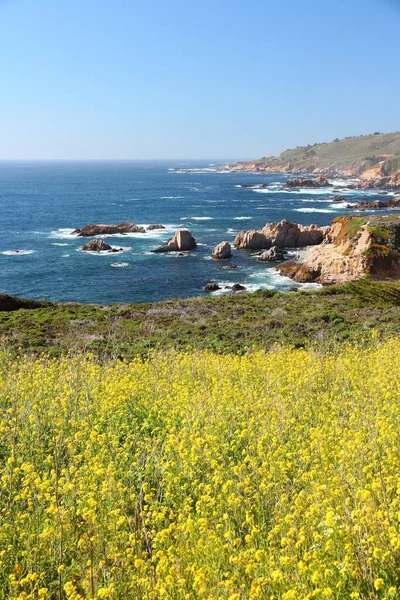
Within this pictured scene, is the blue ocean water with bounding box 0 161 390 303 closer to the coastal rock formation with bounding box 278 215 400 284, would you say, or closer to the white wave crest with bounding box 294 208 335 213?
the white wave crest with bounding box 294 208 335 213

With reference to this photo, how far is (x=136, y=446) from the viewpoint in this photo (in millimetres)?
6926

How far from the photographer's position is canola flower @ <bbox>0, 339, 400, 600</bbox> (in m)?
3.71

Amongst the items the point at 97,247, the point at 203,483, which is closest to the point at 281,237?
the point at 97,247

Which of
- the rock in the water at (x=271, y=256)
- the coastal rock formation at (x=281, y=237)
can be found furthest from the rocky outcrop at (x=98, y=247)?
the rock in the water at (x=271, y=256)

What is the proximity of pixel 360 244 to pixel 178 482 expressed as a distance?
1610 inches

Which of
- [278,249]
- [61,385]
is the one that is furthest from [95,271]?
[61,385]

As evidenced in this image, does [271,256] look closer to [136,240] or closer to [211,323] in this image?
[136,240]

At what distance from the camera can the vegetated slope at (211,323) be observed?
62.1 feet

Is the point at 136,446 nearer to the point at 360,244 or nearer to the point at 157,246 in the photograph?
the point at 360,244

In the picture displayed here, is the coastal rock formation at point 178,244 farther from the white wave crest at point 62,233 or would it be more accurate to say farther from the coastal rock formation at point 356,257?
the white wave crest at point 62,233

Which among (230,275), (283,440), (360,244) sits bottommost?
(230,275)

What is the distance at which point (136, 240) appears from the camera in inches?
2500

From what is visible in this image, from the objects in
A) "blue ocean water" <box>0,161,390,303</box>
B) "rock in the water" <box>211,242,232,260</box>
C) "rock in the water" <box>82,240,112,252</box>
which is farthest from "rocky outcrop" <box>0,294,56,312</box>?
"rock in the water" <box>82,240,112,252</box>

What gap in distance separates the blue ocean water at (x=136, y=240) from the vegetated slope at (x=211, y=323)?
1119cm
